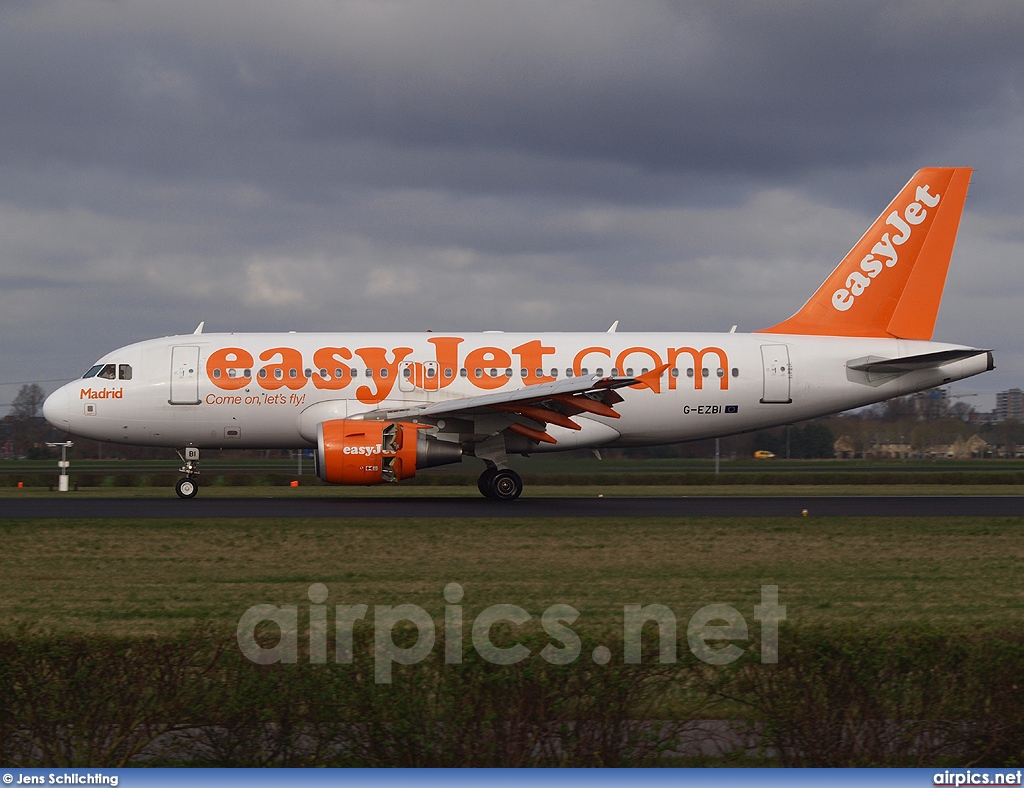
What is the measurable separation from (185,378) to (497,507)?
28.6 ft

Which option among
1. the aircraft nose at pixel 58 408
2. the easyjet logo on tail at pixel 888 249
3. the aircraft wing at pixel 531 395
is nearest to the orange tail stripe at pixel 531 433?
the aircraft wing at pixel 531 395

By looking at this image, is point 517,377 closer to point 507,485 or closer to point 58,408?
point 507,485

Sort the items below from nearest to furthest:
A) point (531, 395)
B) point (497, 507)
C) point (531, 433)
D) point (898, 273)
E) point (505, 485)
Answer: point (531, 395)
point (497, 507)
point (531, 433)
point (505, 485)
point (898, 273)

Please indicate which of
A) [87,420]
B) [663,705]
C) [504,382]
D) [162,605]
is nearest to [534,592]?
[162,605]

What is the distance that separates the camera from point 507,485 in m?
24.3

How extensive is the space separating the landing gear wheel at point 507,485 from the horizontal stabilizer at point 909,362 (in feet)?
29.5

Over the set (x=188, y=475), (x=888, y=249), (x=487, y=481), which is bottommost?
(x=487, y=481)

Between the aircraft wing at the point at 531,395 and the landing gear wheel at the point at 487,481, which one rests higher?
the aircraft wing at the point at 531,395

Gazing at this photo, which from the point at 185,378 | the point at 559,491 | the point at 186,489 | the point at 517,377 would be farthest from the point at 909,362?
the point at 186,489

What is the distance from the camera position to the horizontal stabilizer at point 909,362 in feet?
83.5

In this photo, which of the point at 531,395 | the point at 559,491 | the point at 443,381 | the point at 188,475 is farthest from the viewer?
the point at 559,491

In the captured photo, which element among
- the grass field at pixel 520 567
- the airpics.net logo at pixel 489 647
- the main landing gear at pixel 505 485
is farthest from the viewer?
the main landing gear at pixel 505 485

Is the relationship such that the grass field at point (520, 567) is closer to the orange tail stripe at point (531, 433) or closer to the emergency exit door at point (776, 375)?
the orange tail stripe at point (531, 433)

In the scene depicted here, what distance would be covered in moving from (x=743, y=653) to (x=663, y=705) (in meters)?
0.50
